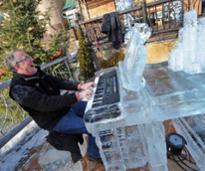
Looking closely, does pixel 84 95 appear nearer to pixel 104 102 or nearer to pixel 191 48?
pixel 104 102

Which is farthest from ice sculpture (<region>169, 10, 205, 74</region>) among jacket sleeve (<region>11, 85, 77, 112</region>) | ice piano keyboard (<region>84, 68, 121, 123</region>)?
jacket sleeve (<region>11, 85, 77, 112</region>)

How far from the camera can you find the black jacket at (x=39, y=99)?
52.7 inches

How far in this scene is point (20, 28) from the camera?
3.89 m

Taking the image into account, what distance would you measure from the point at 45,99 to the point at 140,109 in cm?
69

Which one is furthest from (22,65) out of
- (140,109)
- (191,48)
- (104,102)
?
(191,48)

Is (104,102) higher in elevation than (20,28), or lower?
lower

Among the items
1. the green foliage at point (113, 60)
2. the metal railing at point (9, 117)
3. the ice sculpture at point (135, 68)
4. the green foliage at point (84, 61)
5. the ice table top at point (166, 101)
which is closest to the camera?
the ice table top at point (166, 101)

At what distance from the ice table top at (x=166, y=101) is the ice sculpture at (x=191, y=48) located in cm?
9

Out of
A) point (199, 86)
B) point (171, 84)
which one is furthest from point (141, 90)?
point (199, 86)

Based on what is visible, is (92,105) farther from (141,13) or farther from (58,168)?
(141,13)

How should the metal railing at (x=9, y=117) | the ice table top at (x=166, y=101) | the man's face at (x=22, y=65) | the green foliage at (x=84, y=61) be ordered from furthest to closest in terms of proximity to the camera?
the green foliage at (x=84, y=61) < the metal railing at (x=9, y=117) < the man's face at (x=22, y=65) < the ice table top at (x=166, y=101)

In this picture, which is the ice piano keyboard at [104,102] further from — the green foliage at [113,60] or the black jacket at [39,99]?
the green foliage at [113,60]

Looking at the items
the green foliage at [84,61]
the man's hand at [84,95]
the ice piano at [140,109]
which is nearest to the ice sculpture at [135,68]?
the ice piano at [140,109]

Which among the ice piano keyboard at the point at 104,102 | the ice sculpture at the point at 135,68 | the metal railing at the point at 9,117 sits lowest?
the metal railing at the point at 9,117
